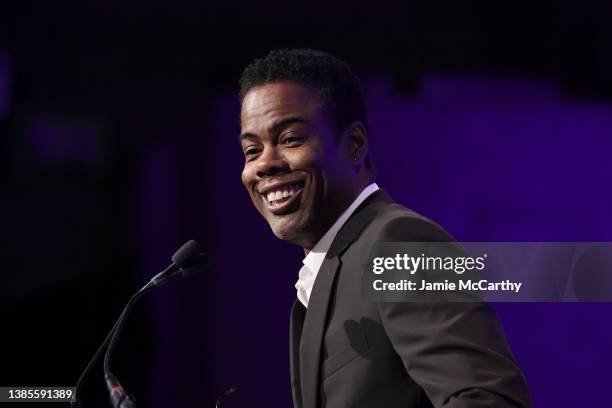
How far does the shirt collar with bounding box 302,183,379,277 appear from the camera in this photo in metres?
1.81

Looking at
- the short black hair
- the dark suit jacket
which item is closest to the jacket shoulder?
the dark suit jacket

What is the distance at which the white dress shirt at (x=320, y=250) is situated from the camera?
1811 millimetres

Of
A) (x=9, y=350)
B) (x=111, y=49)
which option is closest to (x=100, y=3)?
(x=111, y=49)

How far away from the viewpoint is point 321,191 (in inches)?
71.6

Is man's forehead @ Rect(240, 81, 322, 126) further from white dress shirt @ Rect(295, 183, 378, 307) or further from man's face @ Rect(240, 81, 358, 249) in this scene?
white dress shirt @ Rect(295, 183, 378, 307)

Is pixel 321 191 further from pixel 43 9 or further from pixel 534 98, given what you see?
pixel 43 9

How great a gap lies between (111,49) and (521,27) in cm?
191

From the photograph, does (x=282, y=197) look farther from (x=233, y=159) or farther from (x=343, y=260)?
(x=233, y=159)

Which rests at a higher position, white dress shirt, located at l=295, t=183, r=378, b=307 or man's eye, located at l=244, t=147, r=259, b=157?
man's eye, located at l=244, t=147, r=259, b=157

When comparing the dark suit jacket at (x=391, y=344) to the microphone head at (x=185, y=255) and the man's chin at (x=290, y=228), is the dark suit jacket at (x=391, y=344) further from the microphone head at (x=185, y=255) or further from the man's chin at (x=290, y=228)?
the microphone head at (x=185, y=255)

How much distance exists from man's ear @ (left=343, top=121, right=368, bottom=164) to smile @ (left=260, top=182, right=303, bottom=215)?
17 centimetres

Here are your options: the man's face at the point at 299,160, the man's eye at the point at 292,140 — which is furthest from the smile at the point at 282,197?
the man's eye at the point at 292,140

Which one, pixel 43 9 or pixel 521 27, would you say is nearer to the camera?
pixel 521 27

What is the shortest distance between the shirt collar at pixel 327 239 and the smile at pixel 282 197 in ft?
0.37
